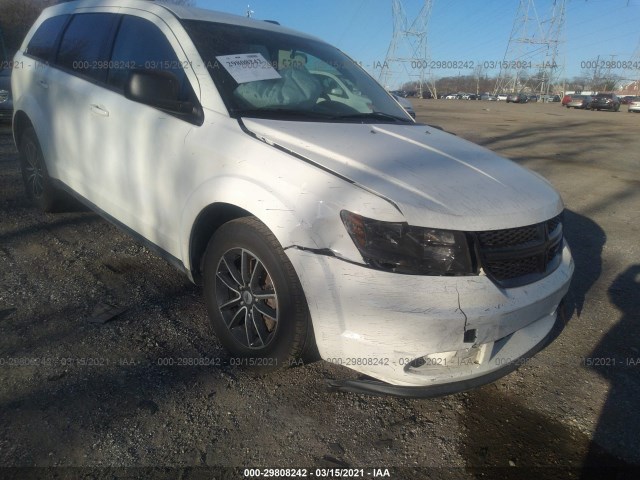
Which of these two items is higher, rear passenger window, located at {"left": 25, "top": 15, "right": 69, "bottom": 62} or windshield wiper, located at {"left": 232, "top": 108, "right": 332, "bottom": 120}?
rear passenger window, located at {"left": 25, "top": 15, "right": 69, "bottom": 62}

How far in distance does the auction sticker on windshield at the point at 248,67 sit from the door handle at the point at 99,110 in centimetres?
99

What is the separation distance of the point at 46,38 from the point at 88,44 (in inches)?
39.2

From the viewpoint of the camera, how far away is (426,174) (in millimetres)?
2262

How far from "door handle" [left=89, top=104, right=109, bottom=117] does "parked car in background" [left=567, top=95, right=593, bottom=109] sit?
47.3 metres

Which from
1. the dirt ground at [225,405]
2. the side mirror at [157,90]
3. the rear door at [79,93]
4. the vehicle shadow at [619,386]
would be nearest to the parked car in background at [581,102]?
the vehicle shadow at [619,386]

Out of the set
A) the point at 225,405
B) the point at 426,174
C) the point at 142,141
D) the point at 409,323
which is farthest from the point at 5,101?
the point at 409,323

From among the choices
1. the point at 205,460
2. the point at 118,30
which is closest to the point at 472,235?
the point at 205,460

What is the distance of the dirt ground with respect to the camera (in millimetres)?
1961

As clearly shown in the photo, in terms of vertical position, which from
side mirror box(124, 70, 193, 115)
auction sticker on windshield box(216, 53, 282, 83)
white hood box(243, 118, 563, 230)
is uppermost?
auction sticker on windshield box(216, 53, 282, 83)

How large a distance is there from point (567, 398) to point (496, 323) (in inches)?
34.8

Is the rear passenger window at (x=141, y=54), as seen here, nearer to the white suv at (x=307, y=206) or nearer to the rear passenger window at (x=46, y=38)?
the white suv at (x=307, y=206)

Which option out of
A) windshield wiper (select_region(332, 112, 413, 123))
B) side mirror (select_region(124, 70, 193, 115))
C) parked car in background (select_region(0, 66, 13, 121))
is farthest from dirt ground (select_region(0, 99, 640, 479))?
parked car in background (select_region(0, 66, 13, 121))

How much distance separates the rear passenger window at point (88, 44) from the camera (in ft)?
11.3

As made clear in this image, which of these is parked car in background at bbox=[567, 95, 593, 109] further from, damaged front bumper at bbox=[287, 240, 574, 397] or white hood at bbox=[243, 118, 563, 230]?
damaged front bumper at bbox=[287, 240, 574, 397]
